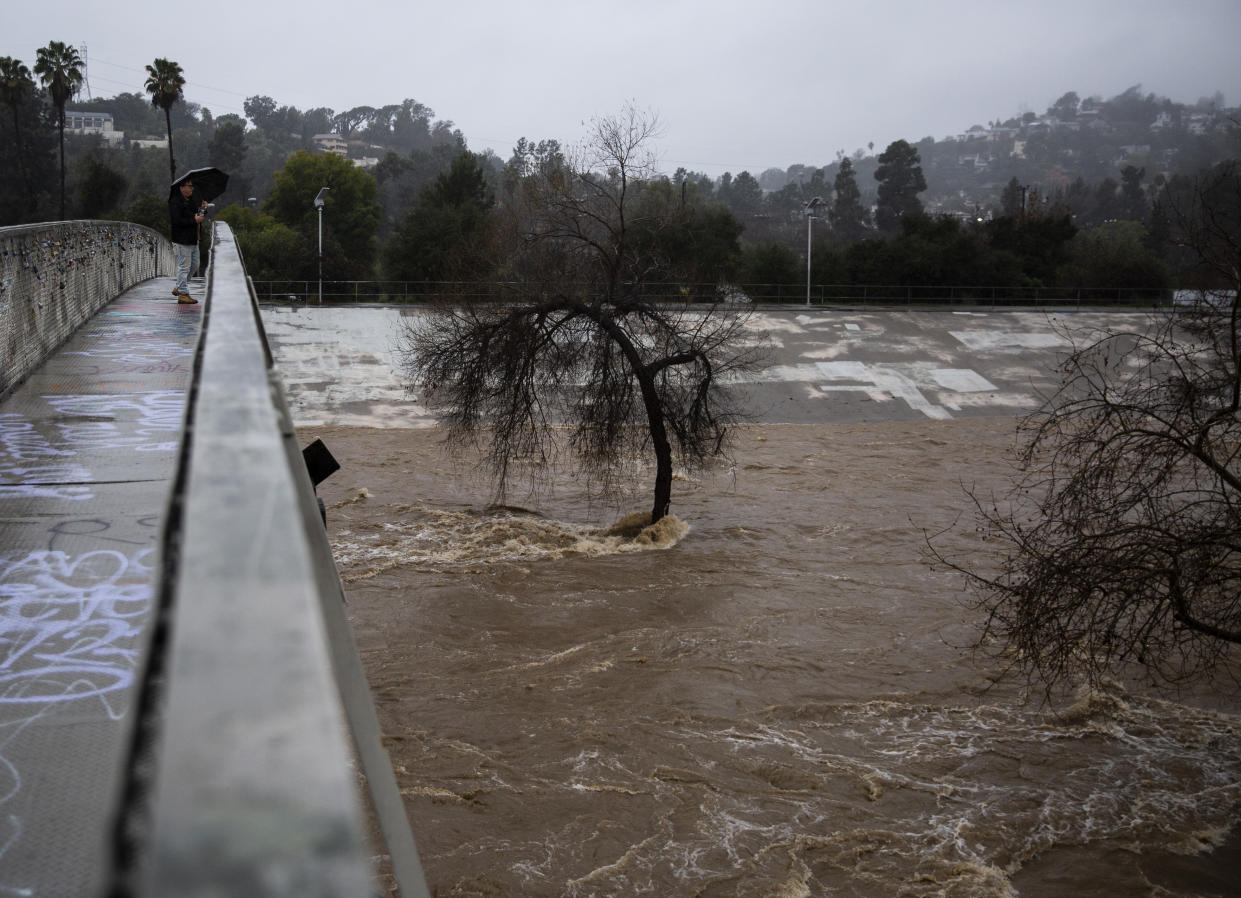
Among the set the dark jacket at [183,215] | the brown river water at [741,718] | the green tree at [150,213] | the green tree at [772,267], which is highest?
the green tree at [150,213]

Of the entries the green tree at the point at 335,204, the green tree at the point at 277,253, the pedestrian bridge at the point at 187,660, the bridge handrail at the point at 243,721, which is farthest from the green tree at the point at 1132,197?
the bridge handrail at the point at 243,721

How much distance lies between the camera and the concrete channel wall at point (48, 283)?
30.5 ft

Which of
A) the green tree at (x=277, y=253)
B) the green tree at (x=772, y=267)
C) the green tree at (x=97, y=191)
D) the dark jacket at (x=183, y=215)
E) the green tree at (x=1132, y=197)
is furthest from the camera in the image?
the green tree at (x=1132, y=197)

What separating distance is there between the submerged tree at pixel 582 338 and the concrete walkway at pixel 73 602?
38.1 feet

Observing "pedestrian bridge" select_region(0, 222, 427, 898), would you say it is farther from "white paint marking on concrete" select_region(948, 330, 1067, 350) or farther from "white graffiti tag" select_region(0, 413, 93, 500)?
"white paint marking on concrete" select_region(948, 330, 1067, 350)

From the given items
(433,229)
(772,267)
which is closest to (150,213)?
(433,229)

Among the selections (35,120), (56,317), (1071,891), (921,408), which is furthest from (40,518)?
(35,120)

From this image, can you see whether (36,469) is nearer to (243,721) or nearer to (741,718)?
(243,721)

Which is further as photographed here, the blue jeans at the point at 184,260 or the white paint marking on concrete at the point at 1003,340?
the white paint marking on concrete at the point at 1003,340

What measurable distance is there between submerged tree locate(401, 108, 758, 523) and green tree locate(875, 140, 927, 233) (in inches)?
3372

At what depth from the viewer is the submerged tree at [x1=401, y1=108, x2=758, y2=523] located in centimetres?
2047

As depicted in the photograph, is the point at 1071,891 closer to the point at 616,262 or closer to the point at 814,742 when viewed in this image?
the point at 814,742

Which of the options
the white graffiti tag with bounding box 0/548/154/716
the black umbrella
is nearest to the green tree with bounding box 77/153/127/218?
the black umbrella

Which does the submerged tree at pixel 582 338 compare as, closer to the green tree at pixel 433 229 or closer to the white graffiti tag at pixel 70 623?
the white graffiti tag at pixel 70 623
